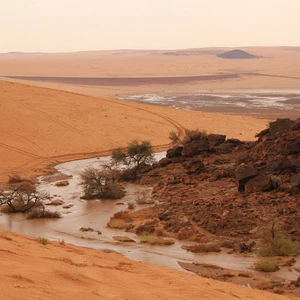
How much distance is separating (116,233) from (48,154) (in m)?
15.3

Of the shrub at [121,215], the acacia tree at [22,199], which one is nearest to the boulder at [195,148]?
the shrub at [121,215]

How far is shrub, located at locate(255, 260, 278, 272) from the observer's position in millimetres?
12188

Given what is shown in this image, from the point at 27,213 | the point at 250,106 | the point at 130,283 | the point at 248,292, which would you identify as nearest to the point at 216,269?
the point at 248,292

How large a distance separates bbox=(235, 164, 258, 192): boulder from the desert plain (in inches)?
265

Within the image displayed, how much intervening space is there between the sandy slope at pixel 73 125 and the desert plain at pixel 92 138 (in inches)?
2.4

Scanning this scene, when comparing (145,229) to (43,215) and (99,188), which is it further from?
(99,188)

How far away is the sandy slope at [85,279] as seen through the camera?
7.16 m

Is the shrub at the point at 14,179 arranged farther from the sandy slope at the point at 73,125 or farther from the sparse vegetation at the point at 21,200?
the sparse vegetation at the point at 21,200

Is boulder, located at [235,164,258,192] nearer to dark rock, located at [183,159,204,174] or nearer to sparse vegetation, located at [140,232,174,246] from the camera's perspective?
dark rock, located at [183,159,204,174]

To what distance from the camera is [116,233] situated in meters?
16.5

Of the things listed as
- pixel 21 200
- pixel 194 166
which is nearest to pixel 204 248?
pixel 21 200

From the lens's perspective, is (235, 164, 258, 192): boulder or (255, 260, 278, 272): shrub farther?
(235, 164, 258, 192): boulder

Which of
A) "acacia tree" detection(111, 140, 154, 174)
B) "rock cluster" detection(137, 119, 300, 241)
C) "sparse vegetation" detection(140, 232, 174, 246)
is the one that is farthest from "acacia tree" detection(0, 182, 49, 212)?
"acacia tree" detection(111, 140, 154, 174)

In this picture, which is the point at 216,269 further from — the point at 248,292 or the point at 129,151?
the point at 129,151
